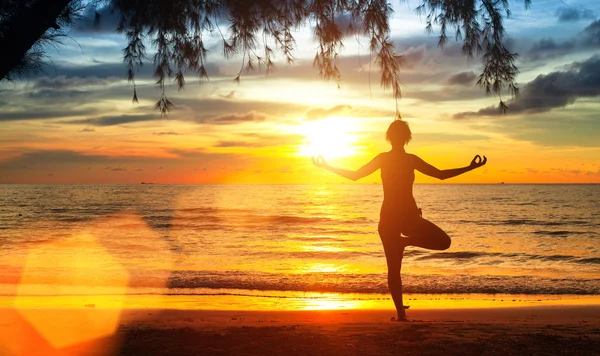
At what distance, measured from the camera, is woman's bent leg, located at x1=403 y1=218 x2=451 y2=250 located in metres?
6.01

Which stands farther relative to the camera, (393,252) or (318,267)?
(318,267)

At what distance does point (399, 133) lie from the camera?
633cm

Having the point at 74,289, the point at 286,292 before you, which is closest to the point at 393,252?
the point at 286,292

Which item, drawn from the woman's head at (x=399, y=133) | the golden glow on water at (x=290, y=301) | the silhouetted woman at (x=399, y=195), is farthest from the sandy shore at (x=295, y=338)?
the golden glow on water at (x=290, y=301)

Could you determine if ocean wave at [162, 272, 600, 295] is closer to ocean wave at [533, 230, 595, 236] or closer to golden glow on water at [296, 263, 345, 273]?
golden glow on water at [296, 263, 345, 273]

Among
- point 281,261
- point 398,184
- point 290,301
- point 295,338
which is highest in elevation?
point 398,184

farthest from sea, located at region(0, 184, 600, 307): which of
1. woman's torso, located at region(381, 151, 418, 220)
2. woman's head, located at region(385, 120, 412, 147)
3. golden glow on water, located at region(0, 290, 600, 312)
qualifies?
woman's head, located at region(385, 120, 412, 147)

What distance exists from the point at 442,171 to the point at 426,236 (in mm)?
745

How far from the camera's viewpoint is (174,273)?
56.1 ft

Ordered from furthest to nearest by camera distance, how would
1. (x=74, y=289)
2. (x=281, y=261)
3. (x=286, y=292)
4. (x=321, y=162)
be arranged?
1. (x=281, y=261)
2. (x=286, y=292)
3. (x=74, y=289)
4. (x=321, y=162)

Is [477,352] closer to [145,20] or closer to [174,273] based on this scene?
[145,20]

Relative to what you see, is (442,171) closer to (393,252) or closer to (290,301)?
(393,252)

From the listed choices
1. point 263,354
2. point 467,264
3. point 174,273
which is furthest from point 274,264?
point 263,354

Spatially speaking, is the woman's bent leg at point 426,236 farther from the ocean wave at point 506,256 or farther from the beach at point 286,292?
the ocean wave at point 506,256
